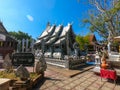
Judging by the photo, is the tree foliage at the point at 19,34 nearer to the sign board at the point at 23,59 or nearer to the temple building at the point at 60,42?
the temple building at the point at 60,42

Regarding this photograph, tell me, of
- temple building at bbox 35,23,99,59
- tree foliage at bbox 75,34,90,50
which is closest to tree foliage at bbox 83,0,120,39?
temple building at bbox 35,23,99,59

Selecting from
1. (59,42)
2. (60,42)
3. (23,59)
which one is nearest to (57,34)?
(59,42)

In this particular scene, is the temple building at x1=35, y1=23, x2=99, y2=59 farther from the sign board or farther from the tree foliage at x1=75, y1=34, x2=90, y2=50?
the sign board

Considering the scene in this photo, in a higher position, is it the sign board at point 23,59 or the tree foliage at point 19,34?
the tree foliage at point 19,34

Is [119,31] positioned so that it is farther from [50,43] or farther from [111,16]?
[50,43]

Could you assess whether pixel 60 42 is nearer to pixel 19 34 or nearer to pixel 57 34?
pixel 57 34

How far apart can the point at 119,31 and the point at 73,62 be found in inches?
439

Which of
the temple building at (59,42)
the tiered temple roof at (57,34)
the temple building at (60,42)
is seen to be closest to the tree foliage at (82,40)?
the temple building at (60,42)

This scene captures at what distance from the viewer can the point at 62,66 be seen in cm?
1441

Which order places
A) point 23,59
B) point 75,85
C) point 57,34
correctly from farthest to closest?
point 57,34
point 23,59
point 75,85

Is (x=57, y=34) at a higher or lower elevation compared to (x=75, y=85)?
higher

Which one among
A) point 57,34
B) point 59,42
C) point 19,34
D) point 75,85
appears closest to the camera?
point 75,85

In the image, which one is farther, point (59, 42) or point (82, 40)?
point (82, 40)

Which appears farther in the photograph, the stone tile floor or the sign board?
the sign board
